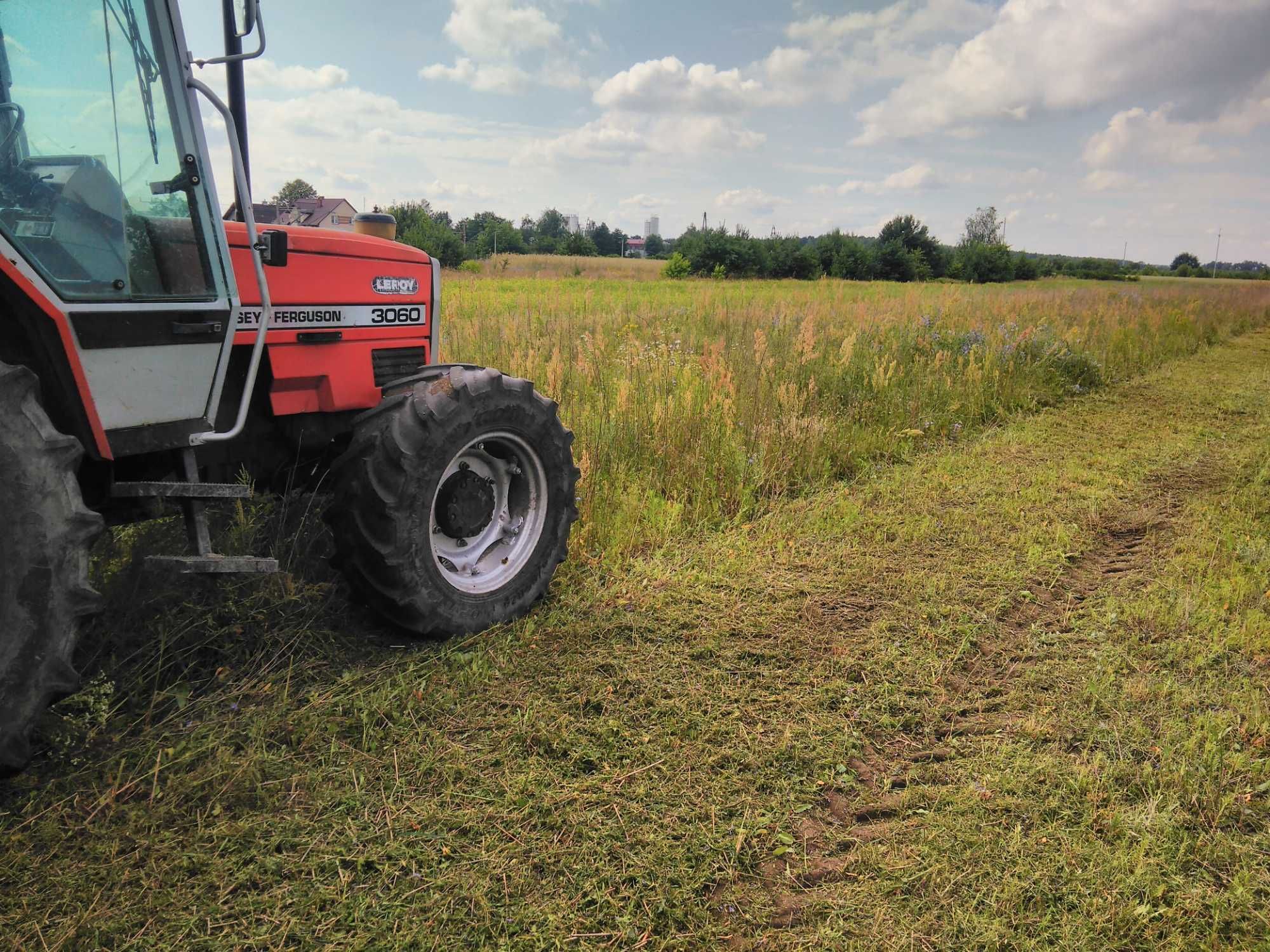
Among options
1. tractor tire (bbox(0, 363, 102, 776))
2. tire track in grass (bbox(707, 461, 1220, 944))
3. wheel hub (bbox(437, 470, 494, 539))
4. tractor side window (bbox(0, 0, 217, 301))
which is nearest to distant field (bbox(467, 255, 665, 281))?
wheel hub (bbox(437, 470, 494, 539))

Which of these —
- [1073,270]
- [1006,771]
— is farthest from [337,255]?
[1073,270]

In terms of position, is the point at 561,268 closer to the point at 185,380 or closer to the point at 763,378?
the point at 763,378

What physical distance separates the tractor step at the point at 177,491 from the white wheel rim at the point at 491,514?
0.76 m

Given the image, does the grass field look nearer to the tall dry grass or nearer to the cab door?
the tall dry grass

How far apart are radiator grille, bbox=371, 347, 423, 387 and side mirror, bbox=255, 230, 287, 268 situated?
76cm

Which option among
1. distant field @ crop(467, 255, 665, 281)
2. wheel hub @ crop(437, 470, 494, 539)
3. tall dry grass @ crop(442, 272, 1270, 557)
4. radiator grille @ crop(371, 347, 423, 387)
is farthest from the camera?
distant field @ crop(467, 255, 665, 281)

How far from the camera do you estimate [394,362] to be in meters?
3.58

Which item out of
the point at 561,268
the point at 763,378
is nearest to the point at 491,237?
the point at 561,268

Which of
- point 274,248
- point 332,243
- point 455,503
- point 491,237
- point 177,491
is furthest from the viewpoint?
point 491,237

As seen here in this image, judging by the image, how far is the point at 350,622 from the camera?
3.22 meters

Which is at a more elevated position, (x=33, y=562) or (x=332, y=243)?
(x=332, y=243)

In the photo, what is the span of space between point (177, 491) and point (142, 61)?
4.34 feet

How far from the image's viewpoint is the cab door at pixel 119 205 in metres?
2.26

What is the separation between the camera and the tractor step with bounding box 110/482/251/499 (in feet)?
8.19
